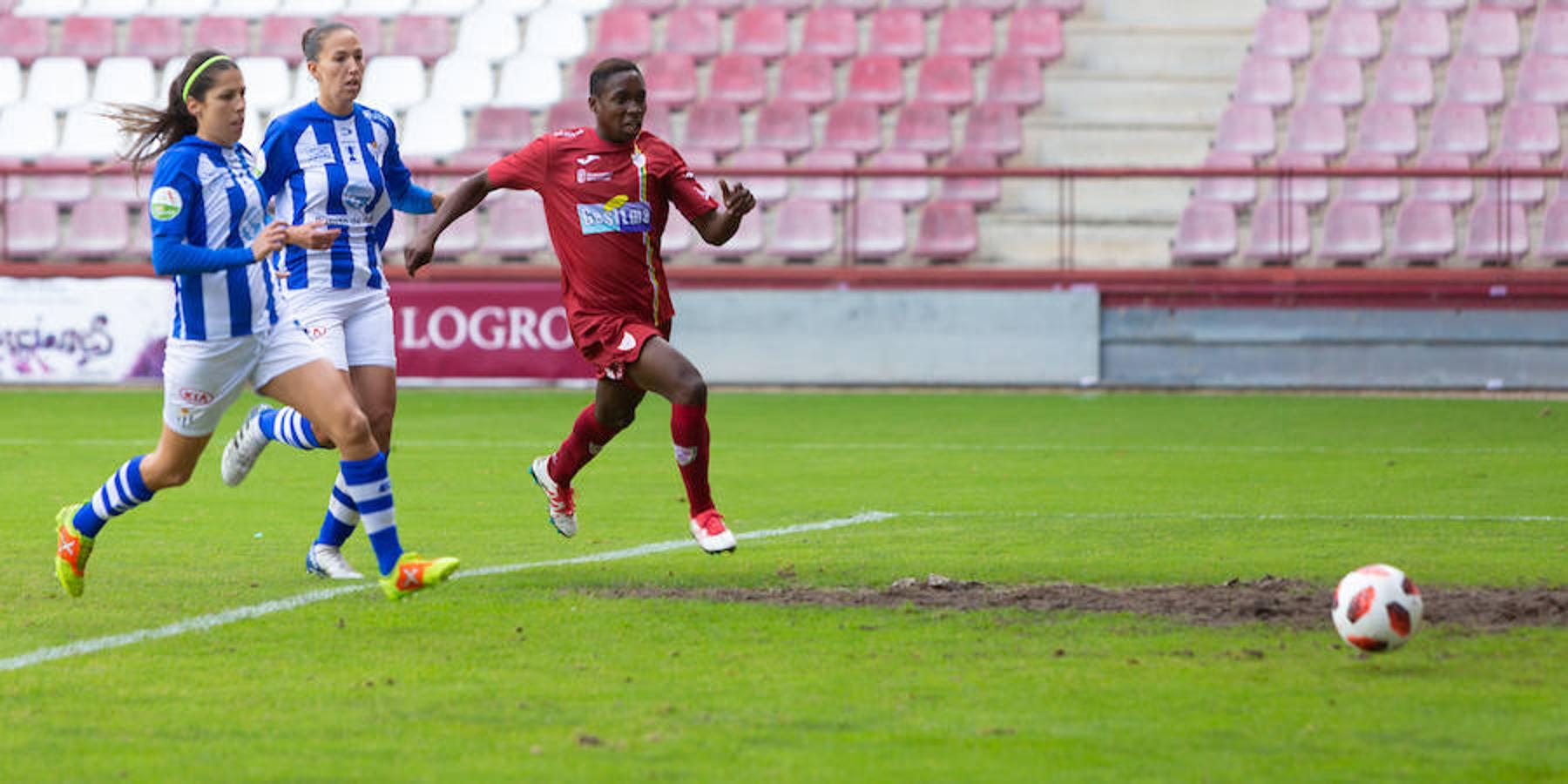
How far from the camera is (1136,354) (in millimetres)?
18531

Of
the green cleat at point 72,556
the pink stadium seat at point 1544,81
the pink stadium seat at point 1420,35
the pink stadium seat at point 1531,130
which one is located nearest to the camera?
the green cleat at point 72,556

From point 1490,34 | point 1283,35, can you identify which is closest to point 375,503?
point 1283,35

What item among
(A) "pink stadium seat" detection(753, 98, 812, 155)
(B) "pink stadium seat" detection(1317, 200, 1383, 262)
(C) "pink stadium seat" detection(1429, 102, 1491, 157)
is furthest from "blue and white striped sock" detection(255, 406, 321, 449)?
(C) "pink stadium seat" detection(1429, 102, 1491, 157)

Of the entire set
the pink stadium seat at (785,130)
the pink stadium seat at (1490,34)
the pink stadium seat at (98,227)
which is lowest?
the pink stadium seat at (98,227)

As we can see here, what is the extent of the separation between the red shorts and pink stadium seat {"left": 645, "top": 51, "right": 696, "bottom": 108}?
14310 millimetres

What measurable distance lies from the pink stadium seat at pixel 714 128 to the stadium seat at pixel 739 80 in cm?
46

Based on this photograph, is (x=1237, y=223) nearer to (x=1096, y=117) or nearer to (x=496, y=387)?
(x=1096, y=117)

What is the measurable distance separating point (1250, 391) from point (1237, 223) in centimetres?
172

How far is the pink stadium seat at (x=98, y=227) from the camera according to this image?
840 inches

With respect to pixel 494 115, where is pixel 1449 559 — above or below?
below

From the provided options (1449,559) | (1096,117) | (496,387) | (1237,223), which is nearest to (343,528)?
(1449,559)

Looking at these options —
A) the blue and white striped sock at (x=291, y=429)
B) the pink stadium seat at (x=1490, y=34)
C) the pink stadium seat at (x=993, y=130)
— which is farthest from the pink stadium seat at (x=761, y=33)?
the blue and white striped sock at (x=291, y=429)

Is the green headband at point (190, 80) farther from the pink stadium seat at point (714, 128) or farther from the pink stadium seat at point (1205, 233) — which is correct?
the pink stadium seat at point (714, 128)

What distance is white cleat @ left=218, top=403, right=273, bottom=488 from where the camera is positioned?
8.06m
